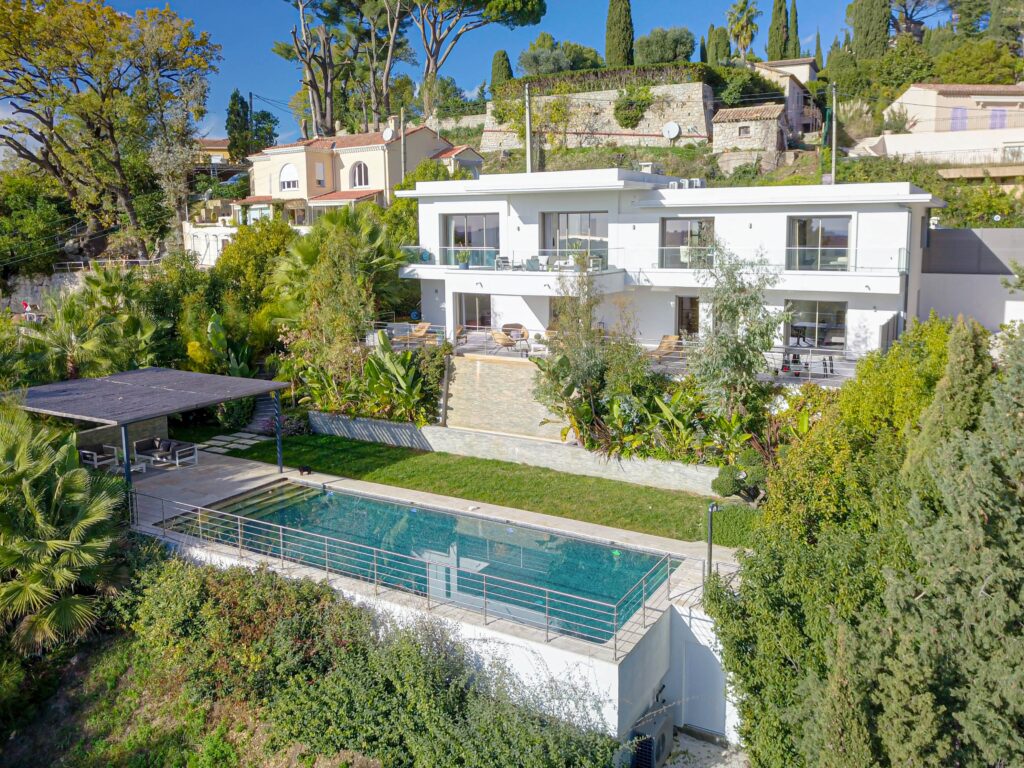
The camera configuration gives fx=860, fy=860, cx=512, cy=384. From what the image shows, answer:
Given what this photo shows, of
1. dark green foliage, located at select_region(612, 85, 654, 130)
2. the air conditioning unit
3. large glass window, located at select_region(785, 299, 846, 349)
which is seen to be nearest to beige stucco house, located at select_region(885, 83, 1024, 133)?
dark green foliage, located at select_region(612, 85, 654, 130)

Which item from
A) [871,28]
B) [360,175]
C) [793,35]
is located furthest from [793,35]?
[360,175]

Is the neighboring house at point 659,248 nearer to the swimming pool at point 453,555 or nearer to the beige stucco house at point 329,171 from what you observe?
the swimming pool at point 453,555

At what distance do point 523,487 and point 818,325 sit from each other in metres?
10.5

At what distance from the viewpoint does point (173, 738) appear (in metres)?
14.3

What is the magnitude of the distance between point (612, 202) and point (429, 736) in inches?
758

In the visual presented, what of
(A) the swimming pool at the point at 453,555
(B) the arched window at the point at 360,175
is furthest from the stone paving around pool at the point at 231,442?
(B) the arched window at the point at 360,175

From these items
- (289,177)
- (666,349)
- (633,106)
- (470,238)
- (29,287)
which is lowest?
(666,349)

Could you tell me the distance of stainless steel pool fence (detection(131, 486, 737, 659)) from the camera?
1387 cm

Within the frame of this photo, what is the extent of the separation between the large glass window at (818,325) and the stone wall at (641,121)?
27.8 m

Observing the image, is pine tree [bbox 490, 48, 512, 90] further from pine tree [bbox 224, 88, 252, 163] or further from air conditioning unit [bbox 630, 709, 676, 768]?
air conditioning unit [bbox 630, 709, 676, 768]

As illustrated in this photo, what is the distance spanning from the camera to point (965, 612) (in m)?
10.8

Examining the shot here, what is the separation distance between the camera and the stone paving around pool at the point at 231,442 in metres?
24.3

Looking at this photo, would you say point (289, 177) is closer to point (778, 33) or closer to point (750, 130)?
point (750, 130)

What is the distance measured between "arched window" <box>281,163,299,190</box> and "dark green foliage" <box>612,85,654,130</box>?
20356 millimetres
